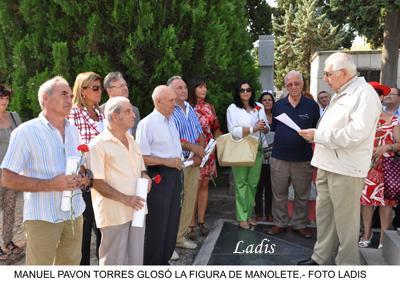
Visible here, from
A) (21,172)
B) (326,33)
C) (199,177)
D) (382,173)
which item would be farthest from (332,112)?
(326,33)

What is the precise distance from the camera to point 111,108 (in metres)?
2.73

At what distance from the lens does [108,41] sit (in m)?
5.15

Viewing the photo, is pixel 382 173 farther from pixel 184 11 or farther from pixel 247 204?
pixel 184 11

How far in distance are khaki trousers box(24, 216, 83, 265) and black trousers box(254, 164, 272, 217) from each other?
296 cm

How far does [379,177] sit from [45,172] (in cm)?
335

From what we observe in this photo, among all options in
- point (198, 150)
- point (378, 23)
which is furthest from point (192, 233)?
point (378, 23)

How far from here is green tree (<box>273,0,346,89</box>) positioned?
30.6 metres

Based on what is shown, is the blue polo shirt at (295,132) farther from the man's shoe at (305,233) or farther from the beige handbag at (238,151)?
the man's shoe at (305,233)

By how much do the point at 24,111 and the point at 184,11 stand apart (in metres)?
2.51

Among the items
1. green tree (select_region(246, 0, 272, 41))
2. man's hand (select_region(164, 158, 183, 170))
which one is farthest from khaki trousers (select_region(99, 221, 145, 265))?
green tree (select_region(246, 0, 272, 41))

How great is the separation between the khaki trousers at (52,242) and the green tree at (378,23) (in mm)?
14174

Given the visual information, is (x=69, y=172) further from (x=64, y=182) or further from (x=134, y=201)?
(x=134, y=201)

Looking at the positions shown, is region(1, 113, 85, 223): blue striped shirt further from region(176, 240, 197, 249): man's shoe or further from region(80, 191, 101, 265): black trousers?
region(176, 240, 197, 249): man's shoe

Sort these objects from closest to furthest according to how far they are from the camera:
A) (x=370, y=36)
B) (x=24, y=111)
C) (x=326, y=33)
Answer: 1. (x=24, y=111)
2. (x=370, y=36)
3. (x=326, y=33)
